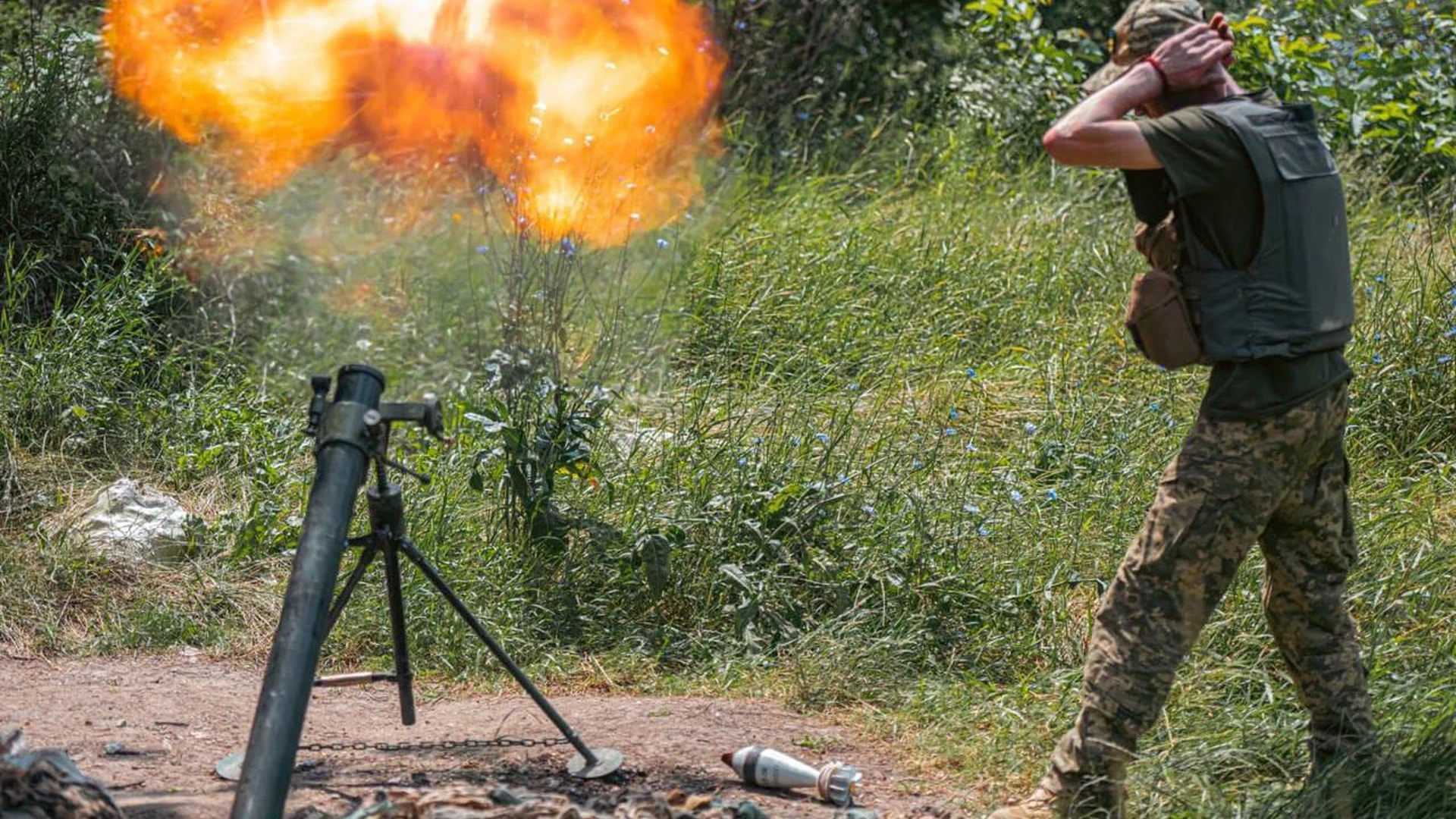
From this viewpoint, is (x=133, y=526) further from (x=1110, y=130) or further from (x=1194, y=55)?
(x=1194, y=55)

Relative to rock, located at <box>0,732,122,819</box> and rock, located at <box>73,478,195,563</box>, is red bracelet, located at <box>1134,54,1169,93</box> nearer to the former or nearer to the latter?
rock, located at <box>0,732,122,819</box>

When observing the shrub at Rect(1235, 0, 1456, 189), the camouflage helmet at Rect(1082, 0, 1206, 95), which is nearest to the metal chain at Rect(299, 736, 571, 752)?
the camouflage helmet at Rect(1082, 0, 1206, 95)

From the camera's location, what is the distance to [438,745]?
4.53m

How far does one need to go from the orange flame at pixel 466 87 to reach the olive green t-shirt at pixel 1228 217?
9.05 ft

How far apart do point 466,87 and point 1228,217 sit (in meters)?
5.36

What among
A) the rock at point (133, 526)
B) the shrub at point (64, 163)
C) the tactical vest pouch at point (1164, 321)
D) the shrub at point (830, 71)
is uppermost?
the shrub at point (830, 71)

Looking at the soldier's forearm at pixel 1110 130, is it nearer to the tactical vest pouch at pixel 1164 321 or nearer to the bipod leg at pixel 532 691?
the tactical vest pouch at pixel 1164 321

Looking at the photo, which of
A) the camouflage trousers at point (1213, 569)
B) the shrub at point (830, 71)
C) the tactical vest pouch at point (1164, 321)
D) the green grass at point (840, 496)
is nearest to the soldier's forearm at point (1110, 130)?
the tactical vest pouch at point (1164, 321)

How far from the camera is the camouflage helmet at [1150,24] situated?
378cm

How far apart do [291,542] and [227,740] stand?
1383mm

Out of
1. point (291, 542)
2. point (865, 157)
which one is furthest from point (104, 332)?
point (865, 157)

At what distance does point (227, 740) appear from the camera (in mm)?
4668

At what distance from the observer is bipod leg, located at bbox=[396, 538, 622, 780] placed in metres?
3.74

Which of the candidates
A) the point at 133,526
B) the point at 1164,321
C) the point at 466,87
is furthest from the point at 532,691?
the point at 466,87
